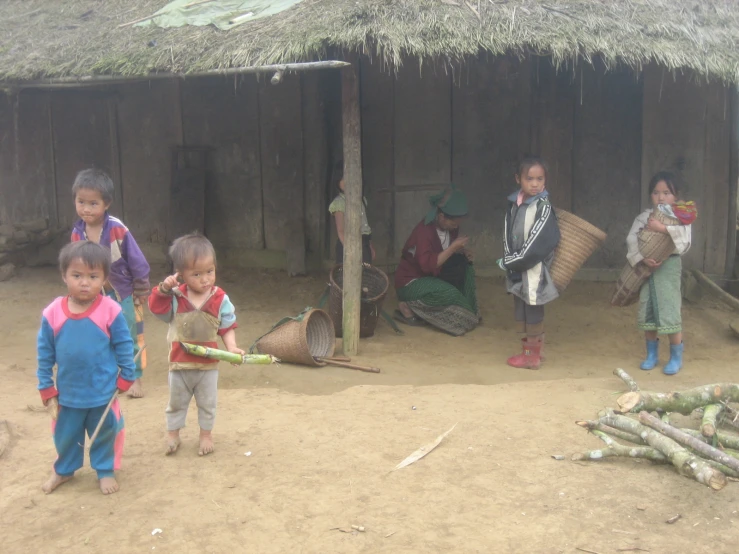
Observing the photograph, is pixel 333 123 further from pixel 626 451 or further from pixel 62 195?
pixel 626 451

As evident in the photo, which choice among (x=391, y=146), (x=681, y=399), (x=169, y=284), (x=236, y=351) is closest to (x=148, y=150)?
(x=391, y=146)

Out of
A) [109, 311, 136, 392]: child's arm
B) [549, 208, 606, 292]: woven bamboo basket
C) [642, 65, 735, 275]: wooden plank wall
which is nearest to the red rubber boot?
[549, 208, 606, 292]: woven bamboo basket

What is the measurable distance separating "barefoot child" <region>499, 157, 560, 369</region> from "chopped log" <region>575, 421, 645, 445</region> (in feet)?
4.88

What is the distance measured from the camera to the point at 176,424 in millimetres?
3719

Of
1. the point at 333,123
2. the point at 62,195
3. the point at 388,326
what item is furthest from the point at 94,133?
the point at 388,326

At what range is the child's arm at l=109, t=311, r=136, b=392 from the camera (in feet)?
10.7

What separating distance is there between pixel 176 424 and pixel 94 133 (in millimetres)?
5979

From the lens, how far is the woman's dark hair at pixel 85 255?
122 inches

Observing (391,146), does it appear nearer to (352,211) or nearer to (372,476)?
(352,211)

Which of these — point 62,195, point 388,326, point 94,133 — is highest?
point 94,133

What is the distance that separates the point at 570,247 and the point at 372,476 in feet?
8.92

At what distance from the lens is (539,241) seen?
535 centimetres

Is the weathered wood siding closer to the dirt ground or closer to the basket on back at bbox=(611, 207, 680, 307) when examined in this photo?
the basket on back at bbox=(611, 207, 680, 307)

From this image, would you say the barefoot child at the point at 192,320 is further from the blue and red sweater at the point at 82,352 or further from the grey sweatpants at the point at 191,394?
the blue and red sweater at the point at 82,352
